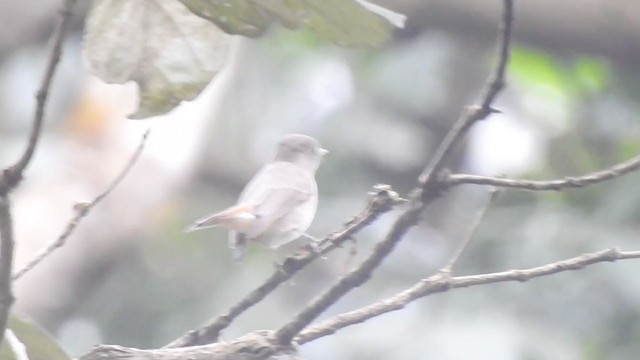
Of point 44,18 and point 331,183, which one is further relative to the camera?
point 331,183

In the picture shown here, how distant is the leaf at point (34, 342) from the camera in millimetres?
526

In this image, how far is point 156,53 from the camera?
0.50 m

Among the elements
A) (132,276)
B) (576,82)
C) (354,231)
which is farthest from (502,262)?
(354,231)

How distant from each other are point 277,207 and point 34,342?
0.61ft

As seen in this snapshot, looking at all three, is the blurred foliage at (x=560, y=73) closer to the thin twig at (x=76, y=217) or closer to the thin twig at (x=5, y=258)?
the thin twig at (x=76, y=217)

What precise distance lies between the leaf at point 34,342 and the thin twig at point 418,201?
10 cm

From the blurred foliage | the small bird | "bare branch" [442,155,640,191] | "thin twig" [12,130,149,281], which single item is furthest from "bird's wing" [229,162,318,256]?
the blurred foliage

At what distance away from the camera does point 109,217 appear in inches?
65.4

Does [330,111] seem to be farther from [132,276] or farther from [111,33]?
[111,33]

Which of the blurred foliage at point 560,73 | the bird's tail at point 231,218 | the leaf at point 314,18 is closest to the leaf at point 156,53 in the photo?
the leaf at point 314,18

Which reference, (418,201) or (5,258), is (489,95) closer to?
(418,201)

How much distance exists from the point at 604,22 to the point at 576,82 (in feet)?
1.44

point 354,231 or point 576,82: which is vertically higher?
point 576,82

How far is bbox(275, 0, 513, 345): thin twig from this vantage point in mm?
426
